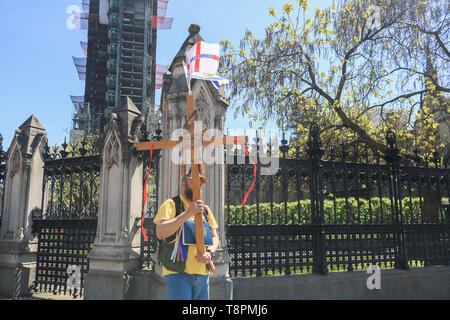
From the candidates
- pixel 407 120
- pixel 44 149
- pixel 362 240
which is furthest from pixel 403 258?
pixel 44 149

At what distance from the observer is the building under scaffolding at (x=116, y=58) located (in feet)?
144

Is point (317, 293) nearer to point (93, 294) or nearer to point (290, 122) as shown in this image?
point (93, 294)

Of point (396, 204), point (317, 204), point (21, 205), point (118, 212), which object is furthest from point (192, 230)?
point (21, 205)

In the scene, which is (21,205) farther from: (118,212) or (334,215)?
(334,215)

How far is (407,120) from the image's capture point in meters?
11.6

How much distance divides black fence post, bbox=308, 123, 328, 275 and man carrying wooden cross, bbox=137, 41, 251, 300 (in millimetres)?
3636

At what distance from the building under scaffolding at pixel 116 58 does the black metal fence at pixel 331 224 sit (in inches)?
1431

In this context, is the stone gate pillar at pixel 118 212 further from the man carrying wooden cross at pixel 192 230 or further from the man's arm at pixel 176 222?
the man's arm at pixel 176 222

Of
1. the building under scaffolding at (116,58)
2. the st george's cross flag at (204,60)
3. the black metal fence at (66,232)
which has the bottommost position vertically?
the black metal fence at (66,232)

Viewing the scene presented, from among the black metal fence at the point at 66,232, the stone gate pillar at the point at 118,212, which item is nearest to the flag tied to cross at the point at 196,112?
the stone gate pillar at the point at 118,212

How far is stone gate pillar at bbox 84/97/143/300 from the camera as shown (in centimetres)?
590

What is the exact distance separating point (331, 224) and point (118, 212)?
4.10 meters

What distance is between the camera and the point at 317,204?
21.4ft

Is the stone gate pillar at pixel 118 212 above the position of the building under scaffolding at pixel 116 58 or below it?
below
